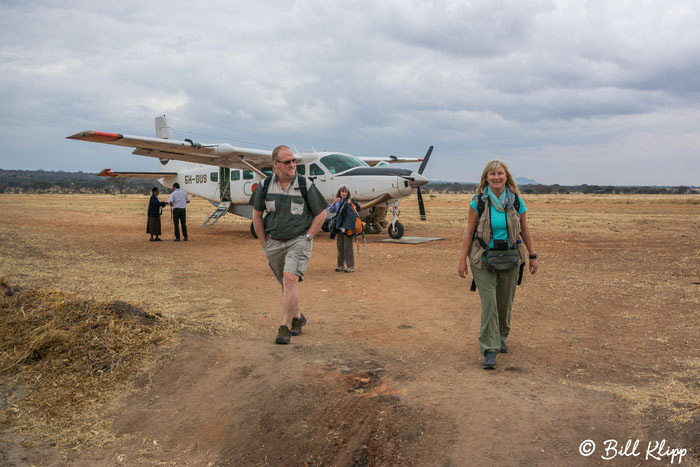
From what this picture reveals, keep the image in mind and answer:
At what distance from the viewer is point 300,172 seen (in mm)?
18516

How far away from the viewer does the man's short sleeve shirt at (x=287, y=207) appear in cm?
581

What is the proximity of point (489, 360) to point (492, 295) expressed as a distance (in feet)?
2.09

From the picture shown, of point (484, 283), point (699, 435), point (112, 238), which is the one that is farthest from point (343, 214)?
point (112, 238)

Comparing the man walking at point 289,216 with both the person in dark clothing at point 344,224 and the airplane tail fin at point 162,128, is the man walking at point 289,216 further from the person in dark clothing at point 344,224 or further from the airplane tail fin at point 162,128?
the airplane tail fin at point 162,128

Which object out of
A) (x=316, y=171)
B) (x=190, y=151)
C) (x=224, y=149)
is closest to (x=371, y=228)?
(x=316, y=171)

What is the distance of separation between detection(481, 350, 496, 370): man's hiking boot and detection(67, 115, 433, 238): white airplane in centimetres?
1178

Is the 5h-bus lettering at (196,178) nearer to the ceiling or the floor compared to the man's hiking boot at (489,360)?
nearer to the ceiling

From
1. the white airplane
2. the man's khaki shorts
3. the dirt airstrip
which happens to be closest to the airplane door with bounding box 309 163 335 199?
the white airplane

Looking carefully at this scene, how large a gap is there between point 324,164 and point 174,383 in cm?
1386

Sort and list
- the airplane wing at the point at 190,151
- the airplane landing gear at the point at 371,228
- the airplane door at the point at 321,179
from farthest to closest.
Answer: the airplane landing gear at the point at 371,228 < the airplane door at the point at 321,179 < the airplane wing at the point at 190,151

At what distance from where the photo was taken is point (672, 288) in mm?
9305

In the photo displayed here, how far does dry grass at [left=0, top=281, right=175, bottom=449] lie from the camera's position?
15.2ft

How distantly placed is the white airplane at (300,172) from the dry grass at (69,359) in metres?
8.61

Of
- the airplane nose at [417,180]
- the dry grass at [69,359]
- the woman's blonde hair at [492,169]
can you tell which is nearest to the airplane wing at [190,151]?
the airplane nose at [417,180]
